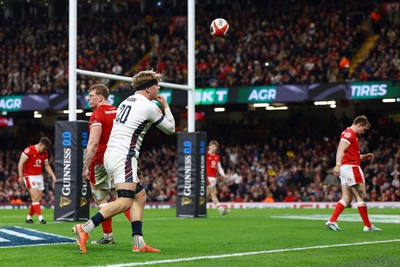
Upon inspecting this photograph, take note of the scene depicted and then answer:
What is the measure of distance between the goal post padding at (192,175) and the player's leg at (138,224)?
458 inches

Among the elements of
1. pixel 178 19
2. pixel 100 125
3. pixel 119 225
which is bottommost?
pixel 119 225

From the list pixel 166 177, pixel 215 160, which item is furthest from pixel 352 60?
pixel 215 160

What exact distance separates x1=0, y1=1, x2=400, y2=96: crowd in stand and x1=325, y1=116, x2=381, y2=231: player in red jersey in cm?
1807

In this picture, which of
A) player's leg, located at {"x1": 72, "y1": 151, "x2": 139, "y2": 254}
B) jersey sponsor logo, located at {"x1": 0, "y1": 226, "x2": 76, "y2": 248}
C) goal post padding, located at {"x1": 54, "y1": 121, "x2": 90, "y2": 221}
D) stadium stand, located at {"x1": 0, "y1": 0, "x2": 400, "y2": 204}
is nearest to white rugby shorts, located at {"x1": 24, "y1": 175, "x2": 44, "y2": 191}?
goal post padding, located at {"x1": 54, "y1": 121, "x2": 90, "y2": 221}

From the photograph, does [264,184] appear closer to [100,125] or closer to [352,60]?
[352,60]

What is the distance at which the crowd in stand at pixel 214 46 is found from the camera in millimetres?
36594

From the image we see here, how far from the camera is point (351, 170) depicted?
15.8 m

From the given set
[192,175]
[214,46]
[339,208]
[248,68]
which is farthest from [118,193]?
[214,46]

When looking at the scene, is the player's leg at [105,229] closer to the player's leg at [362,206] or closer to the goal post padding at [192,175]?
the player's leg at [362,206]

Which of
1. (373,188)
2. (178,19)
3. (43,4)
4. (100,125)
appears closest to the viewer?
(100,125)

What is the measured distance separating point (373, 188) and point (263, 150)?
257 inches

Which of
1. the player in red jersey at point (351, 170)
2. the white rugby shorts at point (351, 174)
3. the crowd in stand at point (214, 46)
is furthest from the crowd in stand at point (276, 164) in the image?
A: the white rugby shorts at point (351, 174)

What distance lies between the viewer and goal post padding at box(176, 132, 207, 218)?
22.4 m

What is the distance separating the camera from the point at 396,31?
36.7 m
